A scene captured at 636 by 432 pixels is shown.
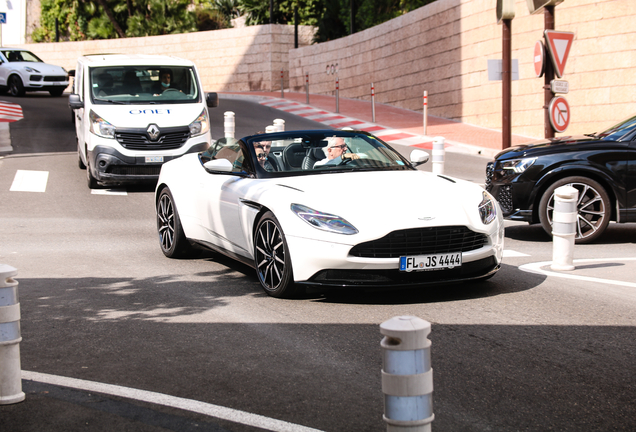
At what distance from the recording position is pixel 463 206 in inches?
252

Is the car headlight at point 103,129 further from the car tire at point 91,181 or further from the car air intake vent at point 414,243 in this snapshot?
the car air intake vent at point 414,243

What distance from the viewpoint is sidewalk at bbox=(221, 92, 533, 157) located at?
2077 centimetres

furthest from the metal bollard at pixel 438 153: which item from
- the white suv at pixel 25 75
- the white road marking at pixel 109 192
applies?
the white suv at pixel 25 75

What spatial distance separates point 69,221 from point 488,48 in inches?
628

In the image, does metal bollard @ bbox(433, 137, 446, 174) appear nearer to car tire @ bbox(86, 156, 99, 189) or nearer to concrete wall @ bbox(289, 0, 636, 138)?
car tire @ bbox(86, 156, 99, 189)

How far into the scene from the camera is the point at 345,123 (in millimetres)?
25000

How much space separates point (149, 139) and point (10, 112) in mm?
14889

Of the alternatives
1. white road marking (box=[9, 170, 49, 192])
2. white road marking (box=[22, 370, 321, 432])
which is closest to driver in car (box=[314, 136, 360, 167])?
white road marking (box=[22, 370, 321, 432])

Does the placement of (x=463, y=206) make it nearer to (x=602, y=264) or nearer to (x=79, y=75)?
(x=602, y=264)

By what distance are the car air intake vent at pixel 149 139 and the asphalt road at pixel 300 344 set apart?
4609 mm

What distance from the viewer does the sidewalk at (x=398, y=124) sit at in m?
20.8

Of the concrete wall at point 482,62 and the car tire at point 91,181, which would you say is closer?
the car tire at point 91,181

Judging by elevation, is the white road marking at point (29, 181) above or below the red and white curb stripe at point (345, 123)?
below

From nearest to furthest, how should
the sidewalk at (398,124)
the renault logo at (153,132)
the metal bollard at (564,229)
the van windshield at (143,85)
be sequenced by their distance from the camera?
the metal bollard at (564,229) → the renault logo at (153,132) → the van windshield at (143,85) → the sidewalk at (398,124)
